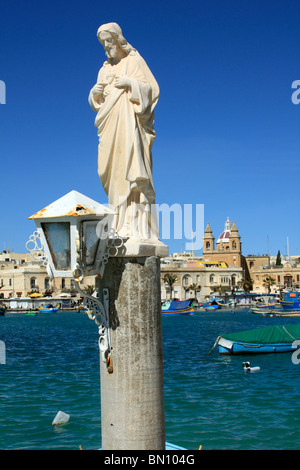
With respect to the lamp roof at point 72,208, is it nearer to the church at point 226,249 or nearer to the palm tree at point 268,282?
the palm tree at point 268,282

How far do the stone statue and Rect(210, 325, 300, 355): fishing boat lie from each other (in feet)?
72.9

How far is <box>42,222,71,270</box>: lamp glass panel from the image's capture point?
394cm

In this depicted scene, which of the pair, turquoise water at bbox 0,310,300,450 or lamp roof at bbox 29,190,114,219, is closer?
lamp roof at bbox 29,190,114,219

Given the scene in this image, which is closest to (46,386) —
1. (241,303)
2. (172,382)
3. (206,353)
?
(172,382)

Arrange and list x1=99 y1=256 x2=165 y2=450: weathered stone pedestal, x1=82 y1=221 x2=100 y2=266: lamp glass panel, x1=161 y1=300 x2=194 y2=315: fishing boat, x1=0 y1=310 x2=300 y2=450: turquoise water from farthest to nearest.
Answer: x1=161 y1=300 x2=194 y2=315: fishing boat → x1=0 y1=310 x2=300 y2=450: turquoise water → x1=99 y1=256 x2=165 y2=450: weathered stone pedestal → x1=82 y1=221 x2=100 y2=266: lamp glass panel

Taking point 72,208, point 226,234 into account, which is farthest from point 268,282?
point 72,208

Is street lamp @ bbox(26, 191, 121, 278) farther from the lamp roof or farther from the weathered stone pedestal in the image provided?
the weathered stone pedestal

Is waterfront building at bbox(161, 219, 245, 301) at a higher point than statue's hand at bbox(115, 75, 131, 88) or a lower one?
lower

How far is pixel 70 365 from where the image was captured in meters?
21.6

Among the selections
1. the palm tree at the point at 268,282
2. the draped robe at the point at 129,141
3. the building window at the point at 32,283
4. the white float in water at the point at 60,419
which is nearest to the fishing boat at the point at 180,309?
the building window at the point at 32,283

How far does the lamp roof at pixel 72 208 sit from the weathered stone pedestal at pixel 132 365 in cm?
57

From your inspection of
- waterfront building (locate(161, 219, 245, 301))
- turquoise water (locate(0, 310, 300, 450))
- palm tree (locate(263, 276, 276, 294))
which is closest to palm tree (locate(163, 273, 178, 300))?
waterfront building (locate(161, 219, 245, 301))

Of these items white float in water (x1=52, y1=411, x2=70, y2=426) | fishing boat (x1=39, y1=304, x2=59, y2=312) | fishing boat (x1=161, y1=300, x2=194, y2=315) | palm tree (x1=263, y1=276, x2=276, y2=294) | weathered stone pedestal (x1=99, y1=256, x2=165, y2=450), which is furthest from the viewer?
palm tree (x1=263, y1=276, x2=276, y2=294)

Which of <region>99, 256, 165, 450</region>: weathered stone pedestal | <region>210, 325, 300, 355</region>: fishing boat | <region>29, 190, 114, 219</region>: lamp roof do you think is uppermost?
<region>29, 190, 114, 219</region>: lamp roof
